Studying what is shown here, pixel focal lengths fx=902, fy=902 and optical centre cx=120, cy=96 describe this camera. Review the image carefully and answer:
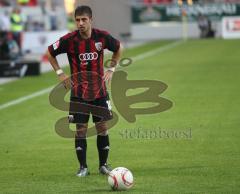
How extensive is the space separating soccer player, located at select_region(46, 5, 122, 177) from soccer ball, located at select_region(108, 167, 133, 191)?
3.35 feet

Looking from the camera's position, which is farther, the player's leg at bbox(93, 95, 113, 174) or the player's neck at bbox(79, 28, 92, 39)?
the player's leg at bbox(93, 95, 113, 174)

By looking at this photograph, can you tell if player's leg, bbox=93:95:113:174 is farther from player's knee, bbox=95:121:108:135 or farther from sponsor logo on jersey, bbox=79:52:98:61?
sponsor logo on jersey, bbox=79:52:98:61

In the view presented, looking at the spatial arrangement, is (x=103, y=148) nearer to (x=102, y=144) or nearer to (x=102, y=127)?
(x=102, y=144)

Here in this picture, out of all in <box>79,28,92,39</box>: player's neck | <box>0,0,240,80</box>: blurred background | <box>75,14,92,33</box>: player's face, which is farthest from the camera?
<box>0,0,240,80</box>: blurred background

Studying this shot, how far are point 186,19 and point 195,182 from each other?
149 ft

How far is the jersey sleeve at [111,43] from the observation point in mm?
11141

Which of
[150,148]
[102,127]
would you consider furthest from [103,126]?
[150,148]

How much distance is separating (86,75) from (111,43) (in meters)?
0.51

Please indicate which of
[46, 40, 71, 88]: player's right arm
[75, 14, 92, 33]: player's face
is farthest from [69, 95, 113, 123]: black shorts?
[75, 14, 92, 33]: player's face

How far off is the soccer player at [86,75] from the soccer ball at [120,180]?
1022 mm

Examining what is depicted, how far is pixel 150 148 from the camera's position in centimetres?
1343

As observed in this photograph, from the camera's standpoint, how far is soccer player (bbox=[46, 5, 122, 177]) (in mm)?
11023

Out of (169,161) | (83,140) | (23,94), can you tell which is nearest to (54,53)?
(83,140)

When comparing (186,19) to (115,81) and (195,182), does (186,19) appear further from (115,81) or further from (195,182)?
(195,182)
